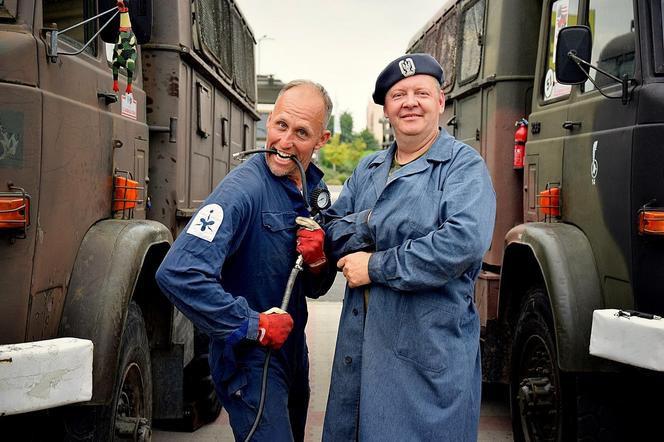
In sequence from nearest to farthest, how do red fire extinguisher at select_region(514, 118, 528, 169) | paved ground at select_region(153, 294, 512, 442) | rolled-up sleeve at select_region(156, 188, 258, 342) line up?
1. rolled-up sleeve at select_region(156, 188, 258, 342)
2. paved ground at select_region(153, 294, 512, 442)
3. red fire extinguisher at select_region(514, 118, 528, 169)

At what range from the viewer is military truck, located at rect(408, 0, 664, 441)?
297 centimetres

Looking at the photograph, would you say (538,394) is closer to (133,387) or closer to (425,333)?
(425,333)

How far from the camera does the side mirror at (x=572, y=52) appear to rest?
3.22 meters

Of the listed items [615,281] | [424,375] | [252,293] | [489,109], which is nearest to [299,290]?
[252,293]

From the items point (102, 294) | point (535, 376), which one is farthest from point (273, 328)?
point (535, 376)

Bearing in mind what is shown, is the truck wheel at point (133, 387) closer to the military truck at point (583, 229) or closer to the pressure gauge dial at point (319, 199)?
the pressure gauge dial at point (319, 199)

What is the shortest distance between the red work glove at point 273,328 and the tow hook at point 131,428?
113 cm

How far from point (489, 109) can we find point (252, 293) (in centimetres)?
332

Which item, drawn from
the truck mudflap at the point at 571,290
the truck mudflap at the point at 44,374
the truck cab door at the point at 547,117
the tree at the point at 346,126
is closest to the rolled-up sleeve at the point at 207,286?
the truck mudflap at the point at 44,374

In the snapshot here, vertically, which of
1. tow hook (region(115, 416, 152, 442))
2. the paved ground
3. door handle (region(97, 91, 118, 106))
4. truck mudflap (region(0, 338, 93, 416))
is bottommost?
the paved ground

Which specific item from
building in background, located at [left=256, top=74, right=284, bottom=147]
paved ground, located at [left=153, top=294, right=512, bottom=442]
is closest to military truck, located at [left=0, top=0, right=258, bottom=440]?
paved ground, located at [left=153, top=294, right=512, bottom=442]

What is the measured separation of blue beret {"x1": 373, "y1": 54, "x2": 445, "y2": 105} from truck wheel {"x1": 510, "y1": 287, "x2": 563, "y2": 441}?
1643mm

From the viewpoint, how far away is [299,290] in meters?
2.66

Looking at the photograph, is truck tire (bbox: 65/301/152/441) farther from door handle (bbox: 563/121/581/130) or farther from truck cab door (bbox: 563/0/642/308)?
door handle (bbox: 563/121/581/130)
